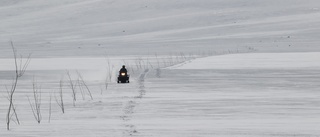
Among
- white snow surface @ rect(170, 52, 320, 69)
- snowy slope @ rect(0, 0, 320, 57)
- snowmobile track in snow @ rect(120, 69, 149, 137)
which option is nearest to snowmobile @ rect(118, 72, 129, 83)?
snowmobile track in snow @ rect(120, 69, 149, 137)

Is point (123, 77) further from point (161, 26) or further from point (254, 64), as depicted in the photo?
point (161, 26)

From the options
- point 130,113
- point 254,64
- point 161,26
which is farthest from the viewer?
point 161,26

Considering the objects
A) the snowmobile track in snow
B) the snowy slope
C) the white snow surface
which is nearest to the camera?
the snowmobile track in snow

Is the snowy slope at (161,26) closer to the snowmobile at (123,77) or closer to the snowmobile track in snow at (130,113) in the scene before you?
the snowmobile at (123,77)

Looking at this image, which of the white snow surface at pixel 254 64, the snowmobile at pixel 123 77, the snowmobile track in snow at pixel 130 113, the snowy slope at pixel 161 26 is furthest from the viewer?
the snowy slope at pixel 161 26

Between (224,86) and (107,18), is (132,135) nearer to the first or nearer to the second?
(224,86)

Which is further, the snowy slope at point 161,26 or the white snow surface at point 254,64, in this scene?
the snowy slope at point 161,26

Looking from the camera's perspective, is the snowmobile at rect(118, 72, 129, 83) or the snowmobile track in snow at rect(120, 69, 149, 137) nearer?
the snowmobile track in snow at rect(120, 69, 149, 137)

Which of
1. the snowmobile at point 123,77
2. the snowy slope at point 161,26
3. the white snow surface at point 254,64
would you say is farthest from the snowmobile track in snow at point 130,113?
the snowy slope at point 161,26

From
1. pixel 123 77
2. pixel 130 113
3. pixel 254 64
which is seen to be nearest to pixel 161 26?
pixel 254 64

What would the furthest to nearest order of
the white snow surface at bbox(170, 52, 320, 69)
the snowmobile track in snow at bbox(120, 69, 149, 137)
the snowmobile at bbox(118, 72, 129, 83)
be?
the white snow surface at bbox(170, 52, 320, 69) → the snowmobile at bbox(118, 72, 129, 83) → the snowmobile track in snow at bbox(120, 69, 149, 137)

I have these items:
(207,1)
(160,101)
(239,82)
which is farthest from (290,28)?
(160,101)

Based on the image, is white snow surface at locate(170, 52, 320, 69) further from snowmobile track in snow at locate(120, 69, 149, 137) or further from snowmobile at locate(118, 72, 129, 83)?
snowmobile track in snow at locate(120, 69, 149, 137)

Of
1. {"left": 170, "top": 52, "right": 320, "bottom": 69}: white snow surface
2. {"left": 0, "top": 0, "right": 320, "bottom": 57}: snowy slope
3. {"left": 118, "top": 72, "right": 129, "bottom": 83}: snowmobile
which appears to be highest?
{"left": 0, "top": 0, "right": 320, "bottom": 57}: snowy slope
